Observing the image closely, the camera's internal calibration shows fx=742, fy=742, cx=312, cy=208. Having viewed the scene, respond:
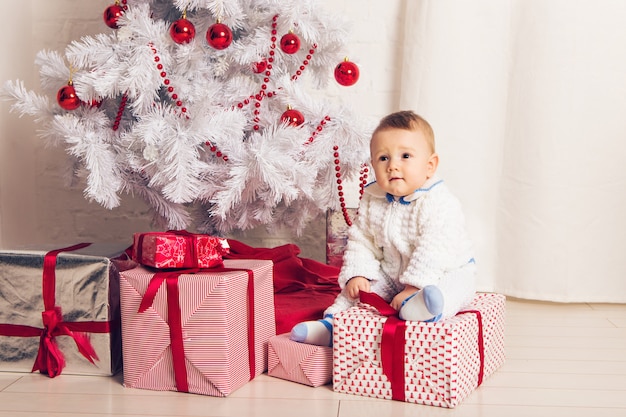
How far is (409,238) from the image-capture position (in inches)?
61.9

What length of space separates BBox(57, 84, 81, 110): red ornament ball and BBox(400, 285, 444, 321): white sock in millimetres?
967

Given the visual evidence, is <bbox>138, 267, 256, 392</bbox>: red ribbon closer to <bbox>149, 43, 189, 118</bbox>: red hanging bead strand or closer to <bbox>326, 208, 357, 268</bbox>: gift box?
<bbox>149, 43, 189, 118</bbox>: red hanging bead strand

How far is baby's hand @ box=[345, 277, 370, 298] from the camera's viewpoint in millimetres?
1580

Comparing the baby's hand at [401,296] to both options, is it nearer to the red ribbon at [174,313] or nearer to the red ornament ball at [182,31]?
the red ribbon at [174,313]

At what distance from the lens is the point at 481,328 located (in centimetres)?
146

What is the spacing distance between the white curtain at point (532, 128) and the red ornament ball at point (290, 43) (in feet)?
2.04

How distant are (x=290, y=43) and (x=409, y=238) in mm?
650

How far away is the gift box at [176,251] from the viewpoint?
1470 mm

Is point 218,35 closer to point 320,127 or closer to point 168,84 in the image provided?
point 168,84

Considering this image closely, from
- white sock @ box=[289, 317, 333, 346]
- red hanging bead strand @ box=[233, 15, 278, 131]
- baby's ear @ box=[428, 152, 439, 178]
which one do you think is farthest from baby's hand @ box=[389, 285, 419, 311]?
red hanging bead strand @ box=[233, 15, 278, 131]

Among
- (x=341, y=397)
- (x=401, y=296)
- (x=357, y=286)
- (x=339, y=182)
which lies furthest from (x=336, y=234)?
(x=341, y=397)

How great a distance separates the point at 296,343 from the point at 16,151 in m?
1.41

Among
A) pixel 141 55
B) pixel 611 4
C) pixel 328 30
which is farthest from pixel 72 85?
pixel 611 4

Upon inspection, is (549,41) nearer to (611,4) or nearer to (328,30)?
(611,4)
